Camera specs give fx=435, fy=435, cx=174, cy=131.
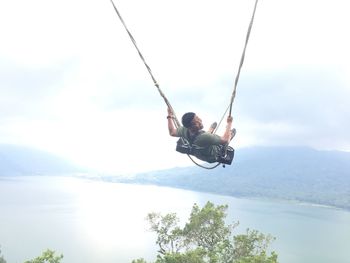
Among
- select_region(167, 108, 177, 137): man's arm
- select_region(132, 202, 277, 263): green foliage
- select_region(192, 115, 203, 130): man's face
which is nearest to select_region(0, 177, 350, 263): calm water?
select_region(132, 202, 277, 263): green foliage

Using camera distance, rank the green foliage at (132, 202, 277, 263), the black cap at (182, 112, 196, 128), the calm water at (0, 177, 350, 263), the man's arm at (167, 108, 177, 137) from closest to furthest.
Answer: the black cap at (182, 112, 196, 128) → the man's arm at (167, 108, 177, 137) → the green foliage at (132, 202, 277, 263) → the calm water at (0, 177, 350, 263)

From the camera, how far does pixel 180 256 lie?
79.0 feet

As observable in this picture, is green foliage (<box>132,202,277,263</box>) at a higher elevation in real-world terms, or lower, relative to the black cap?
lower

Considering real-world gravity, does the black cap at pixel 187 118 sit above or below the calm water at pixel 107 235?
above

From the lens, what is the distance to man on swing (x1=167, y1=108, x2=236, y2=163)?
24.6 feet

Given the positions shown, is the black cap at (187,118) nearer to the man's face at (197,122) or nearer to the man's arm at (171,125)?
the man's face at (197,122)

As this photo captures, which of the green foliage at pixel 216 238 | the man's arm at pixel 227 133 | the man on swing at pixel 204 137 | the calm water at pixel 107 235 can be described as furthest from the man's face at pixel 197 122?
the calm water at pixel 107 235

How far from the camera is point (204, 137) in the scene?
7520mm

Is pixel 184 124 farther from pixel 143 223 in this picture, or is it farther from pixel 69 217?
pixel 69 217

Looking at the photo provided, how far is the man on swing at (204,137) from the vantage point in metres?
7.49

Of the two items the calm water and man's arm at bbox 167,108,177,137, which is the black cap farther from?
the calm water

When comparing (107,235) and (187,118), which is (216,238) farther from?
(107,235)

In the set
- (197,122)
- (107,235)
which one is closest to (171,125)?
(197,122)

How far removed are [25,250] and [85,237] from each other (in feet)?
78.8
